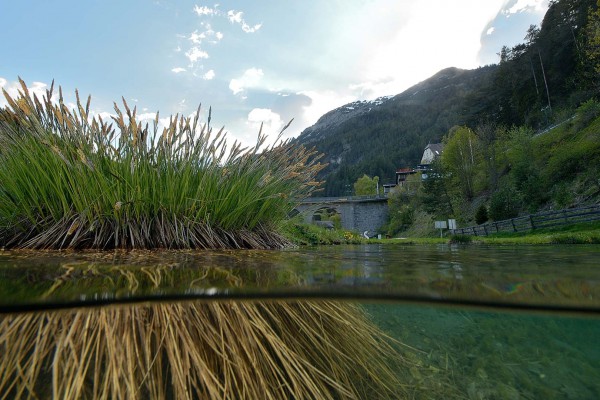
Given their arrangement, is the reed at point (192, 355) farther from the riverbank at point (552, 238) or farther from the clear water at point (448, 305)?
the riverbank at point (552, 238)

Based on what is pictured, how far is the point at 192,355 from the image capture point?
2.80 feet

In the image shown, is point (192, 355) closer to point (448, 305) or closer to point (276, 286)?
point (276, 286)

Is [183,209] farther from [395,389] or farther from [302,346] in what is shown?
[395,389]

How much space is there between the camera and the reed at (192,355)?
2.44 feet

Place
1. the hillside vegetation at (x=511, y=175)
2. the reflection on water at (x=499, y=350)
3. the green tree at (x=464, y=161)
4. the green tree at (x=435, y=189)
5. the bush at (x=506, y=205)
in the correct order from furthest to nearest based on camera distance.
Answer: the green tree at (x=464, y=161) → the green tree at (x=435, y=189) → the bush at (x=506, y=205) → the hillside vegetation at (x=511, y=175) → the reflection on water at (x=499, y=350)

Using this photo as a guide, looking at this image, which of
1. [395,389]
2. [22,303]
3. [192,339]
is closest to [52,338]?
[22,303]

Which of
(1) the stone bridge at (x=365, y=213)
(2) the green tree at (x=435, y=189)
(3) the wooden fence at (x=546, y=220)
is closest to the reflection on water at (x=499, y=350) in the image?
(3) the wooden fence at (x=546, y=220)

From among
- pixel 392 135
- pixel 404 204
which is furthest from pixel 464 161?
pixel 392 135

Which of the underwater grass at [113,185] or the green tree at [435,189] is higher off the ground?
the green tree at [435,189]

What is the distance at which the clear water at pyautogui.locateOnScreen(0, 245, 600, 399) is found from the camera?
0.95 m

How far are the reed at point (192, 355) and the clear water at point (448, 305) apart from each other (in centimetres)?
6

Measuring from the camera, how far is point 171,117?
10.2ft

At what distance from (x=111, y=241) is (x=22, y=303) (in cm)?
204

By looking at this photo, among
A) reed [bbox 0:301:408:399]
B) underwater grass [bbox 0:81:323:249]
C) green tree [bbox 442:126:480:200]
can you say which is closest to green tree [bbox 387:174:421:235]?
green tree [bbox 442:126:480:200]
